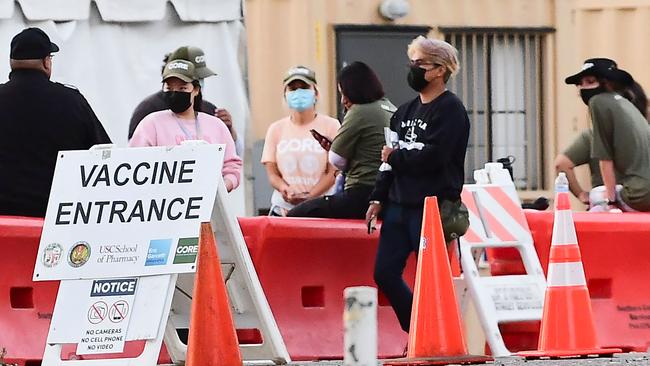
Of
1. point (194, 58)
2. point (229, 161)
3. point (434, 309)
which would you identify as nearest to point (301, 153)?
point (194, 58)

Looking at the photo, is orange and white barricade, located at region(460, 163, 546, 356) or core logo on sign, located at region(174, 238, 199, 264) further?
orange and white barricade, located at region(460, 163, 546, 356)

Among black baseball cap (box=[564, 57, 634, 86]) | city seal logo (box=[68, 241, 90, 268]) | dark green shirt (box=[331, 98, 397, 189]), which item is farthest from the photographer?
black baseball cap (box=[564, 57, 634, 86])

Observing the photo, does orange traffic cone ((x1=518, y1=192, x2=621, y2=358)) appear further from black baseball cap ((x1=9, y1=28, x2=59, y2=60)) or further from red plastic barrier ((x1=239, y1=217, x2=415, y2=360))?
black baseball cap ((x1=9, y1=28, x2=59, y2=60))

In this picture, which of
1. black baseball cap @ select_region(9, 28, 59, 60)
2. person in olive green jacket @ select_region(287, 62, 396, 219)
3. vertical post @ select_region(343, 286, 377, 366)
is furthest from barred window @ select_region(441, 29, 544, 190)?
vertical post @ select_region(343, 286, 377, 366)

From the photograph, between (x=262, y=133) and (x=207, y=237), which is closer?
(x=207, y=237)

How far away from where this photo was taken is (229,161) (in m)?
11.0

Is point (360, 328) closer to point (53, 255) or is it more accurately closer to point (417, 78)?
point (53, 255)

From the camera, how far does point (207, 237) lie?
28.5 feet

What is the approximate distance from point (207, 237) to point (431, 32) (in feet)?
32.9

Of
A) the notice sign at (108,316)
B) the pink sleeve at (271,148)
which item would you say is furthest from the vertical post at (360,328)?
the pink sleeve at (271,148)

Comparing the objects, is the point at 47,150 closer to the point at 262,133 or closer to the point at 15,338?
the point at 15,338

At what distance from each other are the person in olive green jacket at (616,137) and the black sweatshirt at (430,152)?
5.55ft

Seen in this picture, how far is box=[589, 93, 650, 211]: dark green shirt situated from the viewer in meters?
11.8

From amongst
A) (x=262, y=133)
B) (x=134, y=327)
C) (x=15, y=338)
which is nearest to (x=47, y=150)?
(x=15, y=338)
